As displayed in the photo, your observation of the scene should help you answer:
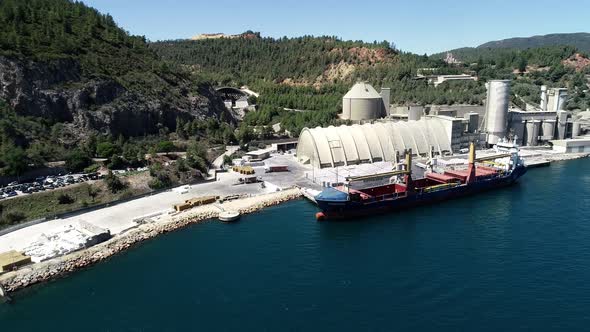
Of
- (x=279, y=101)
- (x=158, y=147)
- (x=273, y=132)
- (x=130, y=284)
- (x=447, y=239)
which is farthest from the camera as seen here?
(x=279, y=101)

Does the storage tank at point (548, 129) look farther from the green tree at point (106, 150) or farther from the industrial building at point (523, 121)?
the green tree at point (106, 150)

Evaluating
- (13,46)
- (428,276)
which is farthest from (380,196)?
(13,46)

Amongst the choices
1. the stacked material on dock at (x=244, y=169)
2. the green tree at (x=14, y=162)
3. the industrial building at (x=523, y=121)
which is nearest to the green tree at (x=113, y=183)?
the green tree at (x=14, y=162)

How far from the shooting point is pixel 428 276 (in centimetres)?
2833

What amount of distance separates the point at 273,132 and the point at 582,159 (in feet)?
148

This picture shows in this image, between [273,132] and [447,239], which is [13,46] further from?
[447,239]

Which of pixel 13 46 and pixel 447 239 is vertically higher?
pixel 13 46

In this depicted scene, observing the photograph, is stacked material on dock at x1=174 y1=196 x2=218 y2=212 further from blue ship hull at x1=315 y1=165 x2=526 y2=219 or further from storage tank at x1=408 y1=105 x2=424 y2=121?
storage tank at x1=408 y1=105 x2=424 y2=121

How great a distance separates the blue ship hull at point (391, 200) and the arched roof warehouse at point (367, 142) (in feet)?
37.5

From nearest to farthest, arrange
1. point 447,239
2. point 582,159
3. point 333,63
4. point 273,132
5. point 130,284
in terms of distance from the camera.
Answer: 1. point 130,284
2. point 447,239
3. point 582,159
4. point 273,132
5. point 333,63

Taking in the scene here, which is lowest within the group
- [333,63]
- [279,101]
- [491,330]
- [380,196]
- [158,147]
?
[491,330]

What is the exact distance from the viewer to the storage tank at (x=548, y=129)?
68938 mm

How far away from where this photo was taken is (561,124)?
69438mm

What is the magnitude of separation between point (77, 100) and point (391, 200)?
4201cm
